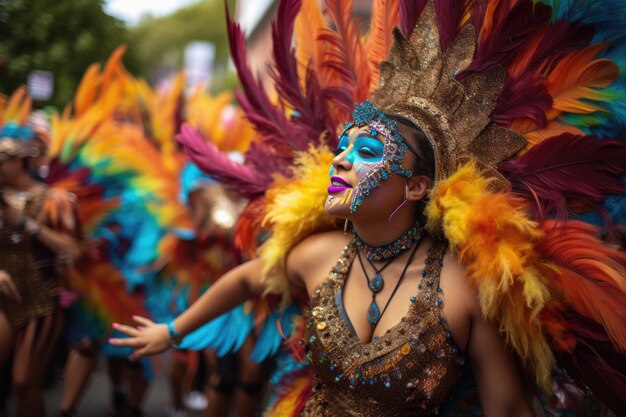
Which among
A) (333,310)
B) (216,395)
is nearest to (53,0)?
(216,395)

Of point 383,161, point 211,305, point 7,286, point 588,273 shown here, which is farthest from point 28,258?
point 588,273

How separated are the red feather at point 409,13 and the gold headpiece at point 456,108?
4cm

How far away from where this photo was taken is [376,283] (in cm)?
263

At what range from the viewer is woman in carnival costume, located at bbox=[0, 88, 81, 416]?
438cm

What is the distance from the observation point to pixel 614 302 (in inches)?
88.8

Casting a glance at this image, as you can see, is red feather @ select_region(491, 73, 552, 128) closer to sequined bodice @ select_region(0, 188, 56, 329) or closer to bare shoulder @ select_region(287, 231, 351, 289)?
bare shoulder @ select_region(287, 231, 351, 289)

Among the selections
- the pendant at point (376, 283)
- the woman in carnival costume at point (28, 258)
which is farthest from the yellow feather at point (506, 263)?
the woman in carnival costume at point (28, 258)

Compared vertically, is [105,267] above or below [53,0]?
below

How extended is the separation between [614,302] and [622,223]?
1.71 feet

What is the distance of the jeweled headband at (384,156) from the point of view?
8.34 ft

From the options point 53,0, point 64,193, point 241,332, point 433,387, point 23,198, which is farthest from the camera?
point 53,0

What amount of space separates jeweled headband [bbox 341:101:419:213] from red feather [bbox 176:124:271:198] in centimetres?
84

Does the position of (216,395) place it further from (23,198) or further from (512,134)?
(512,134)

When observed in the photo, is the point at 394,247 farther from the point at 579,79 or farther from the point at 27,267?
the point at 27,267
